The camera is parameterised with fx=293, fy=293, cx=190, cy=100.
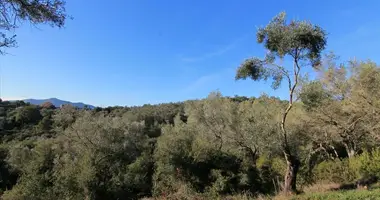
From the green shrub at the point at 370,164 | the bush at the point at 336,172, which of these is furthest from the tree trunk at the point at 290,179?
the bush at the point at 336,172

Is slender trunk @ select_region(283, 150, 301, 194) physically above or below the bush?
above

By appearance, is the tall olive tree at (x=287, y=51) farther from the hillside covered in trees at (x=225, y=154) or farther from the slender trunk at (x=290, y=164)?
the hillside covered in trees at (x=225, y=154)

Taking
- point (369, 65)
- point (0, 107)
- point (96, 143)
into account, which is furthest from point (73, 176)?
point (0, 107)

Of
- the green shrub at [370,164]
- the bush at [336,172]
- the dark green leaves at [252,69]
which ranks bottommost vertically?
the bush at [336,172]

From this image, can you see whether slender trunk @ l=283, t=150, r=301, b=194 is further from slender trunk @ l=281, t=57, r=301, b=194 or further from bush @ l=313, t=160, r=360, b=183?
bush @ l=313, t=160, r=360, b=183

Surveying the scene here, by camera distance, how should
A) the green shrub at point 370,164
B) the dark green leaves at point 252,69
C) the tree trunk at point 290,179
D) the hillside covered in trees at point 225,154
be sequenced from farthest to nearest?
the hillside covered in trees at point 225,154 → the green shrub at point 370,164 → the dark green leaves at point 252,69 → the tree trunk at point 290,179

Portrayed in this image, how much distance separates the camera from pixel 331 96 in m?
24.8

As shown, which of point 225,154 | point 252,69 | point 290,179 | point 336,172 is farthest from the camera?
point 225,154

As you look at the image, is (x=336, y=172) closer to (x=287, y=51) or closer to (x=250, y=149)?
(x=250, y=149)

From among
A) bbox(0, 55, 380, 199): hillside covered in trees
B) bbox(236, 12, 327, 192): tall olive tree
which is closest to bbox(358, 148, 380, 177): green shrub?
bbox(0, 55, 380, 199): hillside covered in trees

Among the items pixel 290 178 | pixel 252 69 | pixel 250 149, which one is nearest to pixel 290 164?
pixel 290 178

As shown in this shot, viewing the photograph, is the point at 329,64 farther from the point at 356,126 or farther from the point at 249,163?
the point at 249,163

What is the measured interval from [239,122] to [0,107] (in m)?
59.3

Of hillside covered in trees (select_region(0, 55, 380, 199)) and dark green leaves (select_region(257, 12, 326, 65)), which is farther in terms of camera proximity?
hillside covered in trees (select_region(0, 55, 380, 199))
